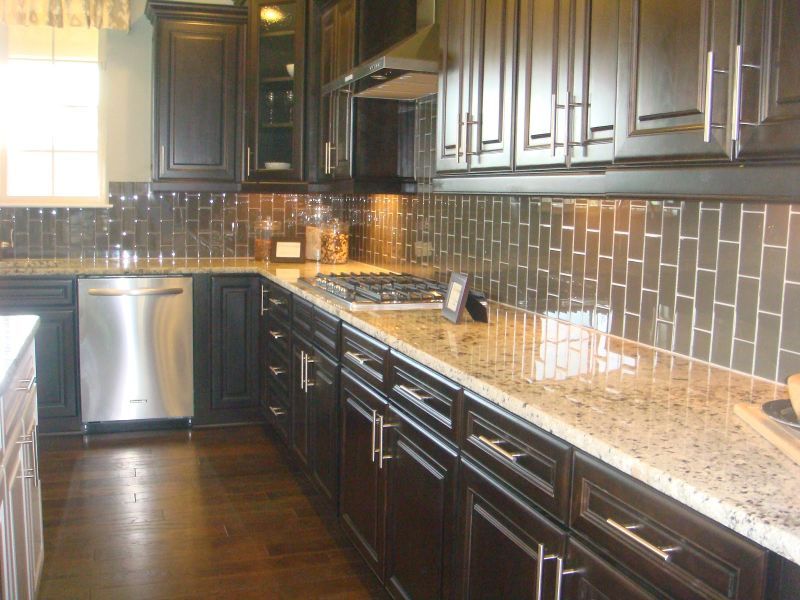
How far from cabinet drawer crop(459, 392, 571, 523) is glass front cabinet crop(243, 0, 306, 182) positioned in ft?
10.6

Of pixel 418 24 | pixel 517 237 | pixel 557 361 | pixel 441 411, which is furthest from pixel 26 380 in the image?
pixel 418 24

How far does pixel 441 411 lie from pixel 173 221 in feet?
11.6

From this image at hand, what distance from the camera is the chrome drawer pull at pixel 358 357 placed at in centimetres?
290

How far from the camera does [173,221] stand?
211 inches

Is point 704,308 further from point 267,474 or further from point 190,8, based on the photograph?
point 190,8

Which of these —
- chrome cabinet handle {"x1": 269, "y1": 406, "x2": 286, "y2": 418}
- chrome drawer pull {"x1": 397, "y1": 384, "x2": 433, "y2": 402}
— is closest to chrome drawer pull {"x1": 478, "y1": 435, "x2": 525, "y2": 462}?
chrome drawer pull {"x1": 397, "y1": 384, "x2": 433, "y2": 402}

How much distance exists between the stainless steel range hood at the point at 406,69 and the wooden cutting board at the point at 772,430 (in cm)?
185

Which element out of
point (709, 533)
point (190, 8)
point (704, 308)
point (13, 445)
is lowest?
point (13, 445)

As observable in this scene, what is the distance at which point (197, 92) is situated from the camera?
4957 mm

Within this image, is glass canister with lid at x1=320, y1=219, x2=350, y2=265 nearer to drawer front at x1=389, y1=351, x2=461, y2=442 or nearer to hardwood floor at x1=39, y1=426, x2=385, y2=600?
hardwood floor at x1=39, y1=426, x2=385, y2=600

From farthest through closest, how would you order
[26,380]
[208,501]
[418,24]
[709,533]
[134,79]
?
[134,79], [418,24], [208,501], [26,380], [709,533]

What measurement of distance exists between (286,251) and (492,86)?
8.98ft

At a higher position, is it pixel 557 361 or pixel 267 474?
pixel 557 361

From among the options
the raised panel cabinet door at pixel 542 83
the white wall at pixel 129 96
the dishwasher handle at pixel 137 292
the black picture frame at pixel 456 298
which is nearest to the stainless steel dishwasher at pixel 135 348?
the dishwasher handle at pixel 137 292
